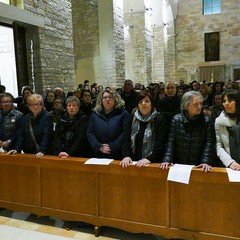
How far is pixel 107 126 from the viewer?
3.26 m

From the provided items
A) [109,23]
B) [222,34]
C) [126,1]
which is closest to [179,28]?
[222,34]

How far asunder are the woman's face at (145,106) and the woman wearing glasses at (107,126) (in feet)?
0.99

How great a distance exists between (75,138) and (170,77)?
18.1 m

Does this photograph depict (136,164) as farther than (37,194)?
No

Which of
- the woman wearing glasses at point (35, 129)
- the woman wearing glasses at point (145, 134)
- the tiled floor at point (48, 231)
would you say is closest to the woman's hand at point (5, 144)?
the woman wearing glasses at point (35, 129)

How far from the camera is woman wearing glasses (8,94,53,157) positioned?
344cm

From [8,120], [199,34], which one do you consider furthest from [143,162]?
[199,34]

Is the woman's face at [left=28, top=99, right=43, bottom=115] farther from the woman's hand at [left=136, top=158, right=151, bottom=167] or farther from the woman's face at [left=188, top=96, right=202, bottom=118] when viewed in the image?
the woman's face at [left=188, top=96, right=202, bottom=118]

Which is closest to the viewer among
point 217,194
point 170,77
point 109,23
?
point 217,194

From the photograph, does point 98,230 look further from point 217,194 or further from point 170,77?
point 170,77

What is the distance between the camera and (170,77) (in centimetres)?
2059

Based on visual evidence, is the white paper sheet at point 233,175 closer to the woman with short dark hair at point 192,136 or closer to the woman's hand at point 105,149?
the woman with short dark hair at point 192,136

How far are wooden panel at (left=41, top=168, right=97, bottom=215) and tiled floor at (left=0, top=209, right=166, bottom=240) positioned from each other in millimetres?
225

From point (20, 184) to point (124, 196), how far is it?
4.32 feet
